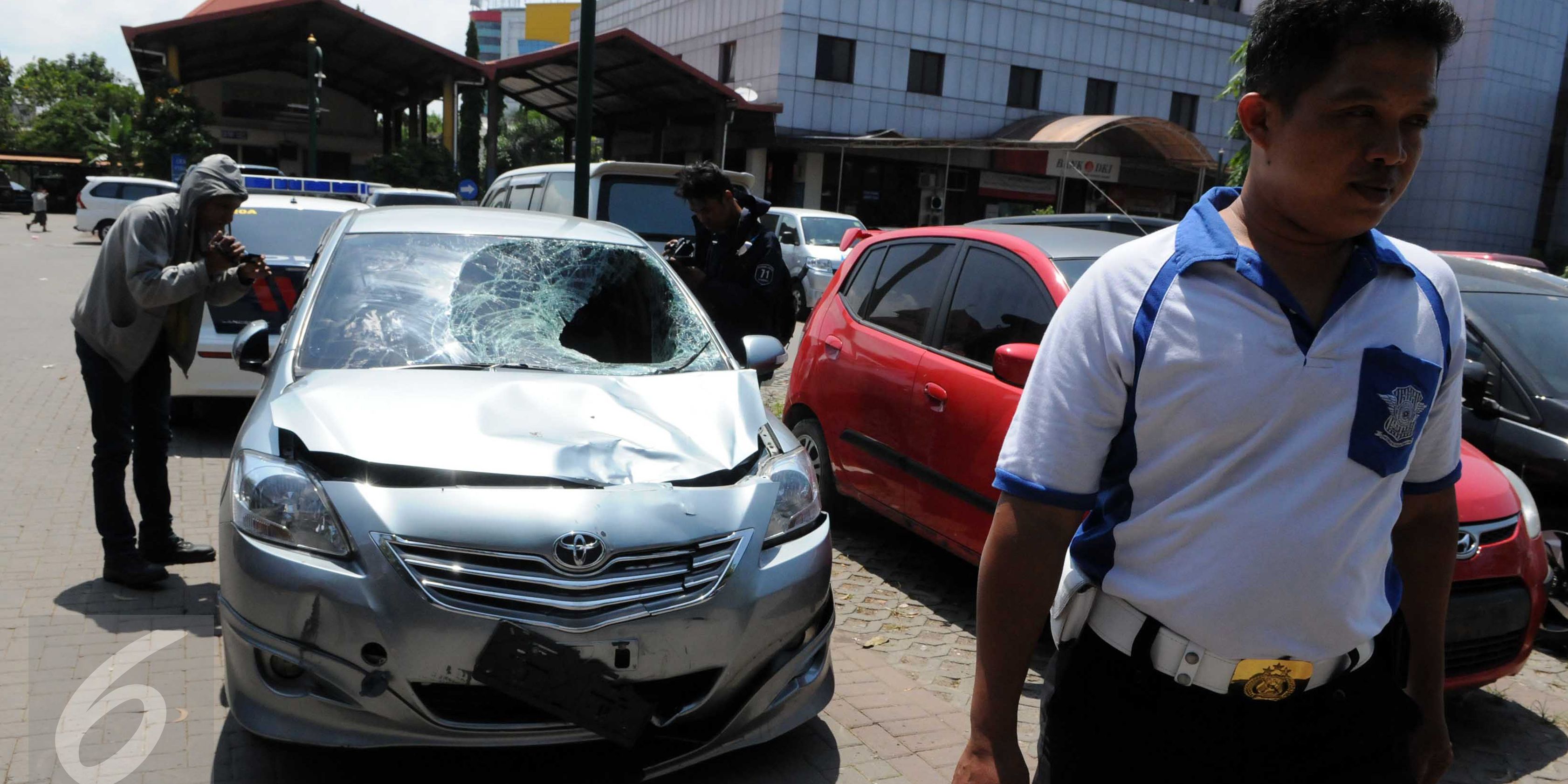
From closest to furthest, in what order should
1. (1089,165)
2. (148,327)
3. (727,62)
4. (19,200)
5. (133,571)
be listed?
(148,327), (133,571), (1089,165), (727,62), (19,200)

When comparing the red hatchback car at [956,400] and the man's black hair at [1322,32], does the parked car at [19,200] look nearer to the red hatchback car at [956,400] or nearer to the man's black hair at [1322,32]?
the red hatchback car at [956,400]

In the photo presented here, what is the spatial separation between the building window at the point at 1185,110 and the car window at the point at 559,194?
36015 mm

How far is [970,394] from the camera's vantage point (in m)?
4.68

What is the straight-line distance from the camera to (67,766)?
3.28 metres

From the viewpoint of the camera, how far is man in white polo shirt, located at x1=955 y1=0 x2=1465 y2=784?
159cm

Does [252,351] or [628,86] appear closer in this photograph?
[252,351]

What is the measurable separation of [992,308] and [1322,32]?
3.25m

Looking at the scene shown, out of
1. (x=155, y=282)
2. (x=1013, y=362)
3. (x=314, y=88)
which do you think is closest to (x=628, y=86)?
(x=314, y=88)

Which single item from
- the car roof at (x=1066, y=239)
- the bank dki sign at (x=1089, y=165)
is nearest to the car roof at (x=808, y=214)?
the bank dki sign at (x=1089, y=165)

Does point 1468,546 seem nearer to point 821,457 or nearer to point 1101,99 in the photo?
point 821,457

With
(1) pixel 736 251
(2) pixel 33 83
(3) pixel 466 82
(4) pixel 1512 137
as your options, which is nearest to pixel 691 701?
(1) pixel 736 251

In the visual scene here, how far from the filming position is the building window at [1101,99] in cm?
4053

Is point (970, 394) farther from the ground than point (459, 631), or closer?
farther from the ground

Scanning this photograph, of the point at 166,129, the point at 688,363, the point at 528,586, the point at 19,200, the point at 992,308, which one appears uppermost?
the point at 166,129
